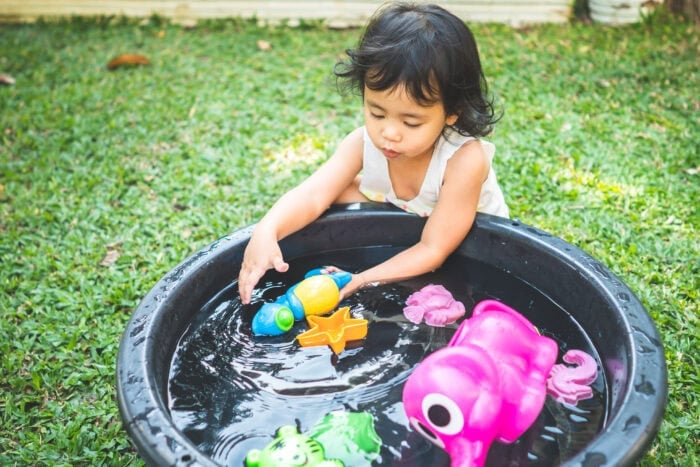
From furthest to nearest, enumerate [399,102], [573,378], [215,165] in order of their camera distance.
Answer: [215,165] < [399,102] < [573,378]

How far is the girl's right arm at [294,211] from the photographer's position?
2084 millimetres

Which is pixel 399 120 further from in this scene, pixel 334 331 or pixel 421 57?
pixel 334 331

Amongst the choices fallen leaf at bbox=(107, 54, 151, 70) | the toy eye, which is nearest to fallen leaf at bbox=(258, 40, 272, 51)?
fallen leaf at bbox=(107, 54, 151, 70)

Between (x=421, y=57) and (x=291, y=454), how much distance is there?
1.10 meters

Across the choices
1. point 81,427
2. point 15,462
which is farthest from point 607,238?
point 15,462

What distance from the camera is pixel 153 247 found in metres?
2.69

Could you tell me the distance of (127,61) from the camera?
445 cm

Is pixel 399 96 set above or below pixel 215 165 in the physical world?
above

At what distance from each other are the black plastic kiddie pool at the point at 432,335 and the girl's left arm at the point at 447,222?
0.08m

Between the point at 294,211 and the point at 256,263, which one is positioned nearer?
the point at 256,263

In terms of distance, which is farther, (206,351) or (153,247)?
(153,247)

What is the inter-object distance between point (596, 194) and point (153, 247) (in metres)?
1.92

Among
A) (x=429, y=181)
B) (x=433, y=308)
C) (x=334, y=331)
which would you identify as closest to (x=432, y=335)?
(x=433, y=308)

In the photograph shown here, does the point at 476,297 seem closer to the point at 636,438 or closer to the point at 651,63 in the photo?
the point at 636,438
